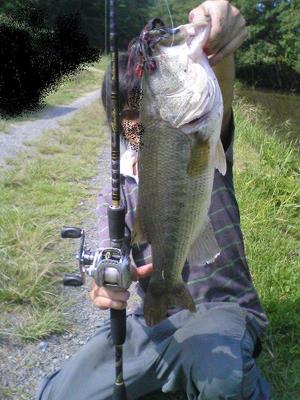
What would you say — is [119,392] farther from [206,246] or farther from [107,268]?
[206,246]

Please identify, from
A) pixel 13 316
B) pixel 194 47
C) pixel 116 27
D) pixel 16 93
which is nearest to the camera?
pixel 194 47

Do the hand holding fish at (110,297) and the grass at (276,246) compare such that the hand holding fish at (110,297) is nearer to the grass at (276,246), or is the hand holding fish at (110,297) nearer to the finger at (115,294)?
the finger at (115,294)

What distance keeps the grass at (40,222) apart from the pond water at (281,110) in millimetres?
8068

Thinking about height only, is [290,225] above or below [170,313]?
below

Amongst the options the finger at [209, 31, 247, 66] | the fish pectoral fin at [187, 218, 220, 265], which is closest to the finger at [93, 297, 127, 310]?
the fish pectoral fin at [187, 218, 220, 265]

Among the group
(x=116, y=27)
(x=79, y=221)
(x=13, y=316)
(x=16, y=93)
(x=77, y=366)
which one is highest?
(x=116, y=27)

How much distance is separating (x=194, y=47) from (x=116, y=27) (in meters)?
0.41

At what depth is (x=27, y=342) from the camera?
9.82 ft

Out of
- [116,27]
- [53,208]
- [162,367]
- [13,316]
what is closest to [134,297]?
[13,316]

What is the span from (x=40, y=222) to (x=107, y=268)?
103 inches

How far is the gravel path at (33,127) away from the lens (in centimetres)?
737

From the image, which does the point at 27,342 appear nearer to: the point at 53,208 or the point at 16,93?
the point at 16,93

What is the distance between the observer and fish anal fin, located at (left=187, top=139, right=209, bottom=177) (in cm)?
165

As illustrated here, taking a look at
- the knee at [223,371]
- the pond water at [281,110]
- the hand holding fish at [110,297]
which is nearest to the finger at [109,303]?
the hand holding fish at [110,297]
